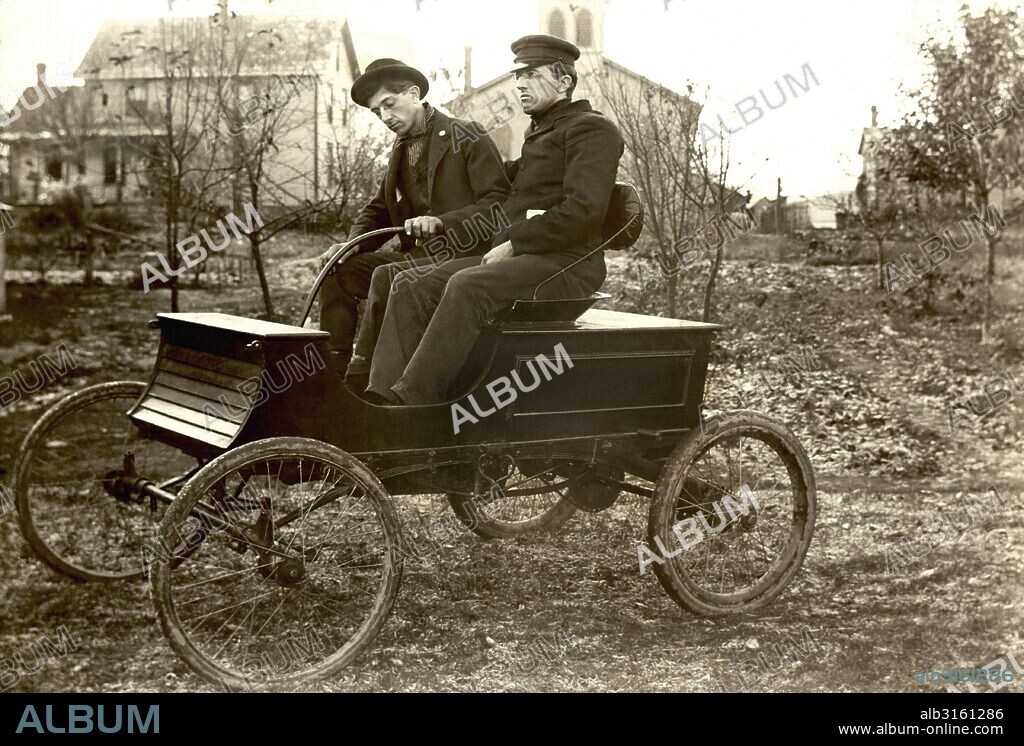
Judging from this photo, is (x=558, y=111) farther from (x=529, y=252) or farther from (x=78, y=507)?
(x=78, y=507)

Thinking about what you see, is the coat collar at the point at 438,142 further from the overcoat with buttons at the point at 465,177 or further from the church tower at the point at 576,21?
the church tower at the point at 576,21

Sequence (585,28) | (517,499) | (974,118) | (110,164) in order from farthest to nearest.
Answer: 1. (110,164)
2. (974,118)
3. (585,28)
4. (517,499)

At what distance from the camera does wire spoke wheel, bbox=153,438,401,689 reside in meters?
2.89

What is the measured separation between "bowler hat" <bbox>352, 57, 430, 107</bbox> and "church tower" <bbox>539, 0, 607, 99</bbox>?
1.08 m

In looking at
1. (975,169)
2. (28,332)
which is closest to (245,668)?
(28,332)

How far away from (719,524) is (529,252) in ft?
4.26

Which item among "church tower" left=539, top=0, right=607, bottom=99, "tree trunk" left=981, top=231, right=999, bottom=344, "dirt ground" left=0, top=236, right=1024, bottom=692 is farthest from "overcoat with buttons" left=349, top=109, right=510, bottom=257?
"tree trunk" left=981, top=231, right=999, bottom=344

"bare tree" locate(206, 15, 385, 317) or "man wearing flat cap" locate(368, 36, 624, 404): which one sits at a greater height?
"bare tree" locate(206, 15, 385, 317)

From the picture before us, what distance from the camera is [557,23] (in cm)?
500

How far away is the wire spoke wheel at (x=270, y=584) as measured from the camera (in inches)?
114

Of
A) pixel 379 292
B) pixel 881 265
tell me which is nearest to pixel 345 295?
pixel 379 292

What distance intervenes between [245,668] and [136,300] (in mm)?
5342

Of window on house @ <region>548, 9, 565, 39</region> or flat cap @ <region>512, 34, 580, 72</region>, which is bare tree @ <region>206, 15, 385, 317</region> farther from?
flat cap @ <region>512, 34, 580, 72</region>
